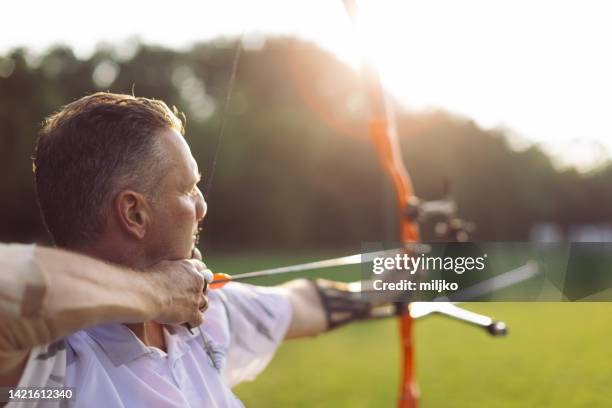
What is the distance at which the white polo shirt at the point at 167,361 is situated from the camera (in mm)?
1059

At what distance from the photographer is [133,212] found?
1179mm

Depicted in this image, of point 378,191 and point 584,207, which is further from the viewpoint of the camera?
point 584,207

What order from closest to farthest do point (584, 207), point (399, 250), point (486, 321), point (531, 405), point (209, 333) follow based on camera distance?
point (209, 333) < point (486, 321) < point (399, 250) < point (531, 405) < point (584, 207)

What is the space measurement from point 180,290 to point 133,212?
205 mm

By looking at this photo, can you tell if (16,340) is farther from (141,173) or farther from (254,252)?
(254,252)

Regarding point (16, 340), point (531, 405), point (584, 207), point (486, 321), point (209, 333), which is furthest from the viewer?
point (584, 207)

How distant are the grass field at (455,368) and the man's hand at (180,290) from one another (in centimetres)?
325

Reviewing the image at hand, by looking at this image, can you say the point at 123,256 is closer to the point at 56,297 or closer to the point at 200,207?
the point at 200,207

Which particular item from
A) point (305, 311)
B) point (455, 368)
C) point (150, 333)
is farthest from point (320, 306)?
point (455, 368)

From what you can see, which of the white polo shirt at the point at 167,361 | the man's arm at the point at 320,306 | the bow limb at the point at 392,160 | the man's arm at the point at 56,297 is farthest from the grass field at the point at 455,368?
the man's arm at the point at 56,297

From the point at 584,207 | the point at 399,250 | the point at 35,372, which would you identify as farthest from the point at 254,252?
the point at 584,207

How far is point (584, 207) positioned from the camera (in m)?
35.6

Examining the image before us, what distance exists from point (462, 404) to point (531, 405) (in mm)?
396

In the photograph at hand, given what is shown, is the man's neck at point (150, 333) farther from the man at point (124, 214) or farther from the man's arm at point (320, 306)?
the man's arm at point (320, 306)
